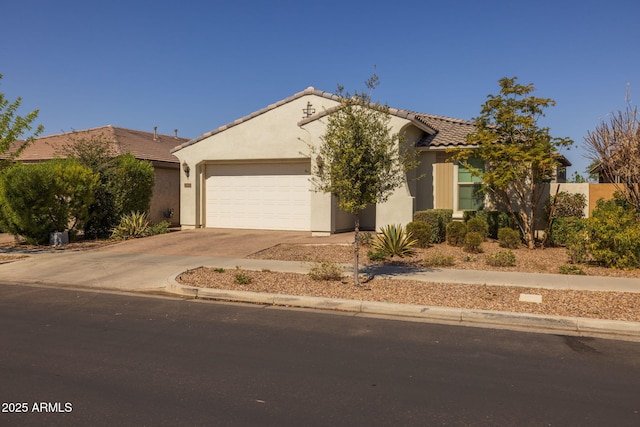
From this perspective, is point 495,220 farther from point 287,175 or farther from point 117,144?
point 117,144

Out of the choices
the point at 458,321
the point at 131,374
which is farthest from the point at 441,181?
the point at 131,374

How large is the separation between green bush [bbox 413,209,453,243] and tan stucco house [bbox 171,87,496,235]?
89cm

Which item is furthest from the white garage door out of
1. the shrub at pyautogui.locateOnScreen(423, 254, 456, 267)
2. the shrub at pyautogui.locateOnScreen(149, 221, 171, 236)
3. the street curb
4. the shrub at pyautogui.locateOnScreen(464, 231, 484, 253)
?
the street curb

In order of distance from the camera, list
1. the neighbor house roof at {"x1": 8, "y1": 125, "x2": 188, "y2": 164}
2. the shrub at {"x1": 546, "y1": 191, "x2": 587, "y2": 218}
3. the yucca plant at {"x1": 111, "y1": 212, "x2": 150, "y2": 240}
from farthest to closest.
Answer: the neighbor house roof at {"x1": 8, "y1": 125, "x2": 188, "y2": 164}, the yucca plant at {"x1": 111, "y1": 212, "x2": 150, "y2": 240}, the shrub at {"x1": 546, "y1": 191, "x2": 587, "y2": 218}

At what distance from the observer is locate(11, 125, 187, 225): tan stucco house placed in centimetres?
2252

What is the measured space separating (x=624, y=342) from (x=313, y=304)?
15.4ft

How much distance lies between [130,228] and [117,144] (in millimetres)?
7276

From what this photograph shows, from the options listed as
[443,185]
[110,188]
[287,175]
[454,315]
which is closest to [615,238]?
[454,315]

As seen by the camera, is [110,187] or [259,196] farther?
[259,196]

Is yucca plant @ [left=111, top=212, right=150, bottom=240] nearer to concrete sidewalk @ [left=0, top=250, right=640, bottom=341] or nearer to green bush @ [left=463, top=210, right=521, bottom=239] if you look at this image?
concrete sidewalk @ [left=0, top=250, right=640, bottom=341]

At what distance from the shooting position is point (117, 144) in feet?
78.7

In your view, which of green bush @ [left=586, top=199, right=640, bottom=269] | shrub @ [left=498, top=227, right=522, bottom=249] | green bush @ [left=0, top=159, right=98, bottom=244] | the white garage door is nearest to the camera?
green bush @ [left=586, top=199, right=640, bottom=269]

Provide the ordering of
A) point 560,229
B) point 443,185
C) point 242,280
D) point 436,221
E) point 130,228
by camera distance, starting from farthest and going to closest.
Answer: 1. point 130,228
2. point 443,185
3. point 436,221
4. point 560,229
5. point 242,280

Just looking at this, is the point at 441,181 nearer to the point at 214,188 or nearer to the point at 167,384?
the point at 214,188
